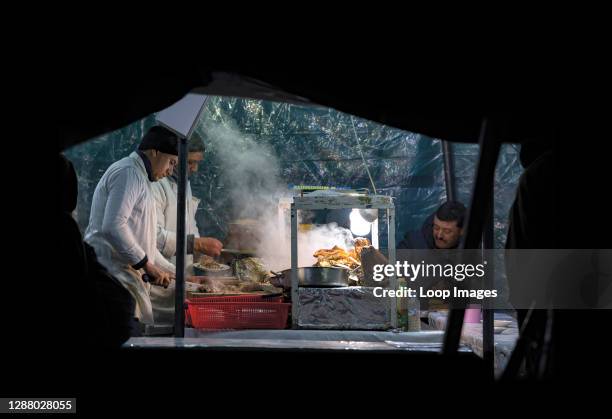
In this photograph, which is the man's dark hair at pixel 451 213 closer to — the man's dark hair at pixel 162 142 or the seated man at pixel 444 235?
the seated man at pixel 444 235

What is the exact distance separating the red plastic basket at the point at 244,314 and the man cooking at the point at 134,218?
116cm

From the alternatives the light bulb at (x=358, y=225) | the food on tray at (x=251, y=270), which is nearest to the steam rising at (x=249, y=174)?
the food on tray at (x=251, y=270)

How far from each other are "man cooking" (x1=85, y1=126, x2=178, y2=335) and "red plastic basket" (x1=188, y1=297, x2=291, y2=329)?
1156 mm

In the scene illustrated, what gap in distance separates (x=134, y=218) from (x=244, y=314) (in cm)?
183

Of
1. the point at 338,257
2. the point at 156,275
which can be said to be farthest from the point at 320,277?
the point at 156,275

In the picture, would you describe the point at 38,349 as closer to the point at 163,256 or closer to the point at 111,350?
the point at 111,350

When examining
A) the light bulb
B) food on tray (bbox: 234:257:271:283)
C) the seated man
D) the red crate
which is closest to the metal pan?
the red crate

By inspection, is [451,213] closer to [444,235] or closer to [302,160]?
[444,235]

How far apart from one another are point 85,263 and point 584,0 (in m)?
2.76

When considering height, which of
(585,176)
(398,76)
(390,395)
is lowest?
(390,395)

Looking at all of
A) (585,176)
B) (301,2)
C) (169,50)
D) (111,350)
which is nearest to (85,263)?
(111,350)

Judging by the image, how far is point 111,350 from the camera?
131 inches

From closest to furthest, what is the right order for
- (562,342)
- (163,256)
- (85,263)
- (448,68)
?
(562,342) → (448,68) → (85,263) → (163,256)

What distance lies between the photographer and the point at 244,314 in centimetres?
550
